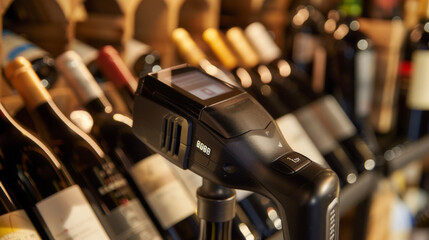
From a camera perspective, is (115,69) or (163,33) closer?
(115,69)

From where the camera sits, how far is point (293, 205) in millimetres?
349

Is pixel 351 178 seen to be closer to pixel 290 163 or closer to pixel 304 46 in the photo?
pixel 304 46

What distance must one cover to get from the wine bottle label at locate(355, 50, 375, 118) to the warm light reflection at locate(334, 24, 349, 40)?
6cm

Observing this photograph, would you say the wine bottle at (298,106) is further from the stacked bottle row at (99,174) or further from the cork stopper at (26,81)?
the cork stopper at (26,81)

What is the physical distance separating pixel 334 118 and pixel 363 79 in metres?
0.23

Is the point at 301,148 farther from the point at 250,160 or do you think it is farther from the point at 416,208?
the point at 416,208

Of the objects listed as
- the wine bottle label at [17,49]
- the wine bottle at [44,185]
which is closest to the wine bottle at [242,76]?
the wine bottle label at [17,49]

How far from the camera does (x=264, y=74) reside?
0.95 metres

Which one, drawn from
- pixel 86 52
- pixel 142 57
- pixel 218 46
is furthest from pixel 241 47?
pixel 86 52

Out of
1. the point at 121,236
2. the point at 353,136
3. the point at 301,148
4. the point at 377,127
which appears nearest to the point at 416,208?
the point at 377,127

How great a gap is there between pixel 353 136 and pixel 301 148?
21cm

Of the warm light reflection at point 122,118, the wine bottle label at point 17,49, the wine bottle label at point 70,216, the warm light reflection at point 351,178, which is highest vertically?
the wine bottle label at point 17,49

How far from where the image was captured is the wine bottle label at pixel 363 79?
3.78 feet

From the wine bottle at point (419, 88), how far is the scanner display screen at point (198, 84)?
913 millimetres
